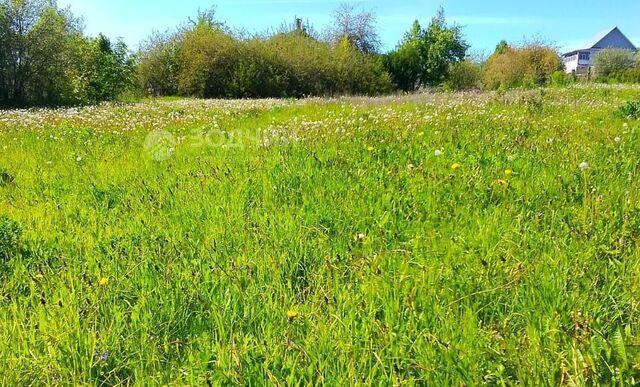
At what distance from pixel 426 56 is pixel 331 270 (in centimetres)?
5957

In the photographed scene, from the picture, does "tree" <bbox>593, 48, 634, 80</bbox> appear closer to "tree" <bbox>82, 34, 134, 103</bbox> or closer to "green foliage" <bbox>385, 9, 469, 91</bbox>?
"green foliage" <bbox>385, 9, 469, 91</bbox>

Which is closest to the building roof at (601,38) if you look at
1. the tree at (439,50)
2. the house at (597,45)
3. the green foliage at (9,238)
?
the house at (597,45)

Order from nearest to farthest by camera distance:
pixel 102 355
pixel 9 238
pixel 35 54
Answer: pixel 102 355 → pixel 9 238 → pixel 35 54

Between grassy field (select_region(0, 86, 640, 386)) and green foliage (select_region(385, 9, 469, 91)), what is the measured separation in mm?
41672

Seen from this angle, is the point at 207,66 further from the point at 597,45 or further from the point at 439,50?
the point at 597,45

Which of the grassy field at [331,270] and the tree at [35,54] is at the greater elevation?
the tree at [35,54]

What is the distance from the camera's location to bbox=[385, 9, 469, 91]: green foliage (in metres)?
45.2

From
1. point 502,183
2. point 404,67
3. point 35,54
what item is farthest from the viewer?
point 404,67

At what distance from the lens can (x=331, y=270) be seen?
2.81 m

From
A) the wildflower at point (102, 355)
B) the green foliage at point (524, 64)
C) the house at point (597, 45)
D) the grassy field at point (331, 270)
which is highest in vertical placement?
the house at point (597, 45)

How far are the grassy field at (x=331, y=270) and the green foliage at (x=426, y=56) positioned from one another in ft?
137

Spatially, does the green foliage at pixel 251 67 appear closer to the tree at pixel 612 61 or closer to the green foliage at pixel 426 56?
the green foliage at pixel 426 56

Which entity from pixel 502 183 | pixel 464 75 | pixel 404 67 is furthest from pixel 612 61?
pixel 502 183

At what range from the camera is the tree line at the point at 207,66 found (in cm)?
2523
